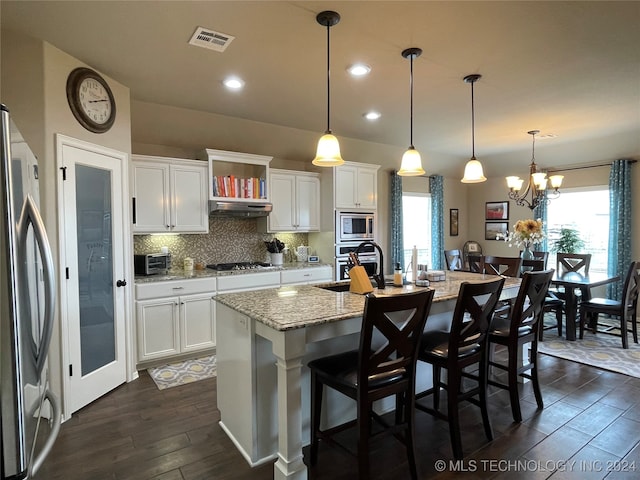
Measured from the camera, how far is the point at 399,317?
2.37m

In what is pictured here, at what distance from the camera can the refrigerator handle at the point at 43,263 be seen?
1.26 metres

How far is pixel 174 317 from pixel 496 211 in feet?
20.2

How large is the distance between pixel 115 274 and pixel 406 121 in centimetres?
367

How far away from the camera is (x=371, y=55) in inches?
111

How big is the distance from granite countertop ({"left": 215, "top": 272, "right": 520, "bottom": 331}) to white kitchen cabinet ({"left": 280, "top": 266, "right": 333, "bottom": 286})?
170 cm

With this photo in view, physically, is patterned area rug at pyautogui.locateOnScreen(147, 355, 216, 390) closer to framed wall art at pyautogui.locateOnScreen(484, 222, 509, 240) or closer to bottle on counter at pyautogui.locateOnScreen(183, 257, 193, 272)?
bottle on counter at pyautogui.locateOnScreen(183, 257, 193, 272)

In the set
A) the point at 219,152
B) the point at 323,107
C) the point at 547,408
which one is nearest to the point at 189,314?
the point at 219,152

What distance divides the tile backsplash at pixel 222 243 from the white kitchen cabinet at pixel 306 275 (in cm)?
61

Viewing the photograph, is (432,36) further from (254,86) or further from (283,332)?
(283,332)

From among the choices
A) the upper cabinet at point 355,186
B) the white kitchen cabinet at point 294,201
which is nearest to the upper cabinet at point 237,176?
the white kitchen cabinet at point 294,201

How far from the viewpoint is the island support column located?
1.90m

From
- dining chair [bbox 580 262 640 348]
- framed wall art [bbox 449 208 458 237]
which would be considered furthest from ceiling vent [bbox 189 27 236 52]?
framed wall art [bbox 449 208 458 237]

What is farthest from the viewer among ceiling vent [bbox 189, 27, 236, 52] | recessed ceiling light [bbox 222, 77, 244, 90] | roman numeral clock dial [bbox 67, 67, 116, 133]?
recessed ceiling light [bbox 222, 77, 244, 90]

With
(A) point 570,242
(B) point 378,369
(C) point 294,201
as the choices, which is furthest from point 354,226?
(A) point 570,242
